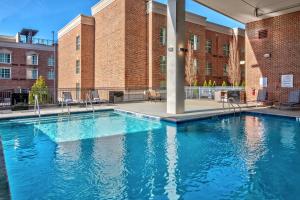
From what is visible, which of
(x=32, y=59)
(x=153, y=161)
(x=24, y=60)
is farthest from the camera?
(x=32, y=59)

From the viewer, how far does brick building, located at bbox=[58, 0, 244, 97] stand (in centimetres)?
1644

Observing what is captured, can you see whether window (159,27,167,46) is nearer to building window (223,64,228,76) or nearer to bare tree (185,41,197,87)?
bare tree (185,41,197,87)

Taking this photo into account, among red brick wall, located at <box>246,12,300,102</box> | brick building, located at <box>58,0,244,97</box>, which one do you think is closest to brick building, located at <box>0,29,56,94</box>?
brick building, located at <box>58,0,244,97</box>

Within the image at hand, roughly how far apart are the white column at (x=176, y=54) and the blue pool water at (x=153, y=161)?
163cm

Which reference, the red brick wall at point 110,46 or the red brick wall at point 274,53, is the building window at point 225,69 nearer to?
the red brick wall at point 274,53

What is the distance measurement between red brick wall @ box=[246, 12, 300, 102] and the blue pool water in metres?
4.43

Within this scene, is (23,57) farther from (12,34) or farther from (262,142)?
(262,142)

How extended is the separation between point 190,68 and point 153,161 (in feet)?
51.9

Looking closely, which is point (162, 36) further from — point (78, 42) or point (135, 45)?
point (78, 42)

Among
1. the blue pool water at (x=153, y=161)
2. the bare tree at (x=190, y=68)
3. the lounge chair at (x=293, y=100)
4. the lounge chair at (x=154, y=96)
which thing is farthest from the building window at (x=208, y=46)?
the blue pool water at (x=153, y=161)

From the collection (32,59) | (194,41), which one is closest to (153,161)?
(194,41)

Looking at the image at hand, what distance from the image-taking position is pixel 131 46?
53.9 feet

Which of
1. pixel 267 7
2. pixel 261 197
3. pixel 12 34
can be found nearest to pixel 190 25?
pixel 267 7

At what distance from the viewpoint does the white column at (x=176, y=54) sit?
8.91 m
